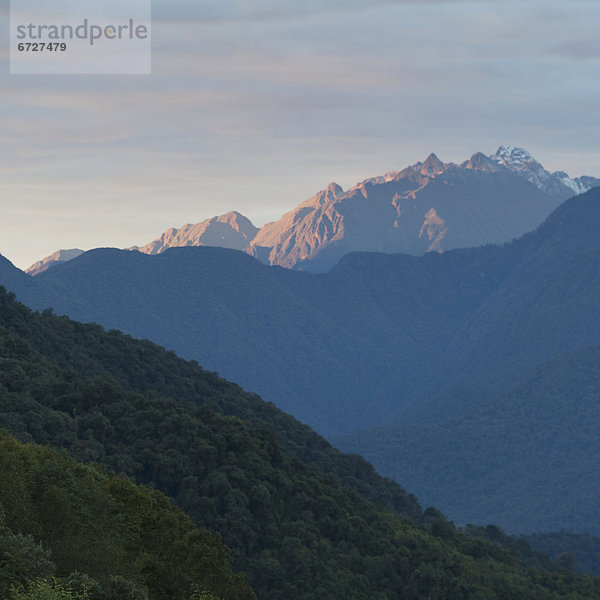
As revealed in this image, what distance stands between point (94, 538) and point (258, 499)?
4510 cm

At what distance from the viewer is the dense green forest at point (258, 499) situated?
96.1 meters

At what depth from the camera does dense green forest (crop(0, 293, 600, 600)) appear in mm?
96062

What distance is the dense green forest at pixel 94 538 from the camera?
45719mm

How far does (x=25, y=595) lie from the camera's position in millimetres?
40250

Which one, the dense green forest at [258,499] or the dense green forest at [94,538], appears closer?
the dense green forest at [94,538]

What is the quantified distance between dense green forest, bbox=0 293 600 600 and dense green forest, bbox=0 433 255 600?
28.8 meters

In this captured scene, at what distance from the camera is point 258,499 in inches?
3959

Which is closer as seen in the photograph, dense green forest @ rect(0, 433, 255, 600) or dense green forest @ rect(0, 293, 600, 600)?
dense green forest @ rect(0, 433, 255, 600)

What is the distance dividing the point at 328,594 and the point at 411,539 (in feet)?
67.5

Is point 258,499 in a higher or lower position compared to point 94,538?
lower

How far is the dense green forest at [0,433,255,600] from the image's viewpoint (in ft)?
150

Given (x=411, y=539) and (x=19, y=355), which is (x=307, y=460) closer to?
(x=411, y=539)

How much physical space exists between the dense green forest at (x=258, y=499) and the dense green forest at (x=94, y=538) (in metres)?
28.8

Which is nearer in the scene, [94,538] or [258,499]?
[94,538]
